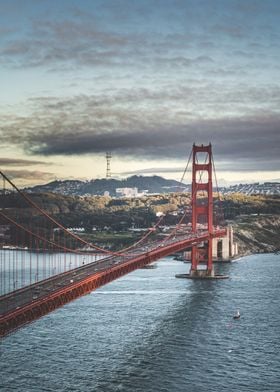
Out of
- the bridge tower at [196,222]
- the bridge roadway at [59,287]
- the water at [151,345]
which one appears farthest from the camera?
the bridge tower at [196,222]

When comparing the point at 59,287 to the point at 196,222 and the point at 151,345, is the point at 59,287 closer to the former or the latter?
the point at 151,345

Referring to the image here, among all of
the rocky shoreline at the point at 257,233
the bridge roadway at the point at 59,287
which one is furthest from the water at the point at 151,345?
the rocky shoreline at the point at 257,233

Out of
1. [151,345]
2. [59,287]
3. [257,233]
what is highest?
[257,233]

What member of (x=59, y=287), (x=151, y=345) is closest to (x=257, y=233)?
(x=151, y=345)

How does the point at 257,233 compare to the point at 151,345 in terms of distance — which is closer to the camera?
the point at 151,345

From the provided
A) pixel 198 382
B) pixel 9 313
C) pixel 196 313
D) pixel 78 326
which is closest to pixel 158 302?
pixel 196 313

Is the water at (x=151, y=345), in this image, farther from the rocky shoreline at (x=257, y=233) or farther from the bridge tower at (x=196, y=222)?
the rocky shoreline at (x=257, y=233)

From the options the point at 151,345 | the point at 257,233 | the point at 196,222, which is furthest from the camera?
the point at 257,233

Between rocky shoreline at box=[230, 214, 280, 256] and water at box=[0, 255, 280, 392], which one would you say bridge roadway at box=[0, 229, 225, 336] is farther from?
rocky shoreline at box=[230, 214, 280, 256]
